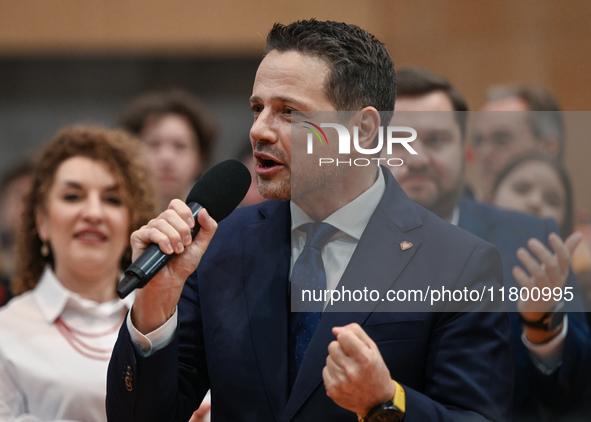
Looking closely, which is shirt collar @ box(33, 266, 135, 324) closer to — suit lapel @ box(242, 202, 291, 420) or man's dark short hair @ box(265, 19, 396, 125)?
suit lapel @ box(242, 202, 291, 420)

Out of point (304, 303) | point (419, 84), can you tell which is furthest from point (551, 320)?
point (419, 84)

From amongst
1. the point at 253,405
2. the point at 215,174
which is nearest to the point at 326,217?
the point at 215,174

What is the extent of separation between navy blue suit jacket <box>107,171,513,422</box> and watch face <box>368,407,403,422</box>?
0.10 ft

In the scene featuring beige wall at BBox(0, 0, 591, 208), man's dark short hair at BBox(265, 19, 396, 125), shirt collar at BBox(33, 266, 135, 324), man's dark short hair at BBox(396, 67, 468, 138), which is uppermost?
beige wall at BBox(0, 0, 591, 208)

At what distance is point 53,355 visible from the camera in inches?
84.7

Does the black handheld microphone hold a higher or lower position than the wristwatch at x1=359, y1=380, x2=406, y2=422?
higher

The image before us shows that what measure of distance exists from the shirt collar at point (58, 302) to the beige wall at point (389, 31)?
2740 mm

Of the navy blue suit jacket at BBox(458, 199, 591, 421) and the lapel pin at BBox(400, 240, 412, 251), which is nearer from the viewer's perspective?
the lapel pin at BBox(400, 240, 412, 251)

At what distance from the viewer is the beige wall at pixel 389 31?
4711 mm

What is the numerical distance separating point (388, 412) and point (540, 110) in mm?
2428

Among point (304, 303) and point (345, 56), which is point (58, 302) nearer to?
point (304, 303)

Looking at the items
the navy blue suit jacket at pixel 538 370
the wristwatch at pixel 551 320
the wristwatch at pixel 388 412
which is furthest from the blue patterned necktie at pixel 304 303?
the wristwatch at pixel 551 320

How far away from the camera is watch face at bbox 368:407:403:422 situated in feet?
3.95

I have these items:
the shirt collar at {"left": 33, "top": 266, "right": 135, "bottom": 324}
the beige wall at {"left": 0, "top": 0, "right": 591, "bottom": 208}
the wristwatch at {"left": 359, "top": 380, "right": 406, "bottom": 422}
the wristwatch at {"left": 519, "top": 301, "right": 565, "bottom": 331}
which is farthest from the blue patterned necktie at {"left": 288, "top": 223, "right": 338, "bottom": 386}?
the beige wall at {"left": 0, "top": 0, "right": 591, "bottom": 208}
